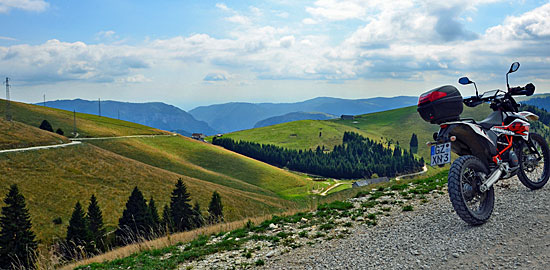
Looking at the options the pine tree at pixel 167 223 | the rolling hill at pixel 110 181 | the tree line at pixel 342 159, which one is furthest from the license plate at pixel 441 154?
the tree line at pixel 342 159

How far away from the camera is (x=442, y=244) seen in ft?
24.5

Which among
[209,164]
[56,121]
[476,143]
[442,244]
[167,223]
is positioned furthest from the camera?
[56,121]

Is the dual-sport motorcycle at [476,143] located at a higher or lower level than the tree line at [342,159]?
higher

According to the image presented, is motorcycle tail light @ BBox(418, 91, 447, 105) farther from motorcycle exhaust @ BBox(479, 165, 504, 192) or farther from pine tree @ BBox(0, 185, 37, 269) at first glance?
pine tree @ BBox(0, 185, 37, 269)

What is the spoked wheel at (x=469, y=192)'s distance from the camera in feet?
26.4

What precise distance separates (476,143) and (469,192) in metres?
1.47

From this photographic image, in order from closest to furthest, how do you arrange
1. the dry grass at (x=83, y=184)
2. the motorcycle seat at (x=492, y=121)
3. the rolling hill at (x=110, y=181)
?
the motorcycle seat at (x=492, y=121), the dry grass at (x=83, y=184), the rolling hill at (x=110, y=181)

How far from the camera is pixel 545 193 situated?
34.6 feet

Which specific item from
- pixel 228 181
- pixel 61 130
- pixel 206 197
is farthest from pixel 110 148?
pixel 206 197

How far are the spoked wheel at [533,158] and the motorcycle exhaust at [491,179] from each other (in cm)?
202

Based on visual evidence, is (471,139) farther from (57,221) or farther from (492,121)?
(57,221)

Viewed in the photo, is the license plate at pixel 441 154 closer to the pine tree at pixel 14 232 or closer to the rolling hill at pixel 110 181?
the rolling hill at pixel 110 181

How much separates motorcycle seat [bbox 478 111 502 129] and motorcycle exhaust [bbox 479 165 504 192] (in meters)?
1.23

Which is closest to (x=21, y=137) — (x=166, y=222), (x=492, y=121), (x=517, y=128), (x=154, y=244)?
(x=166, y=222)
